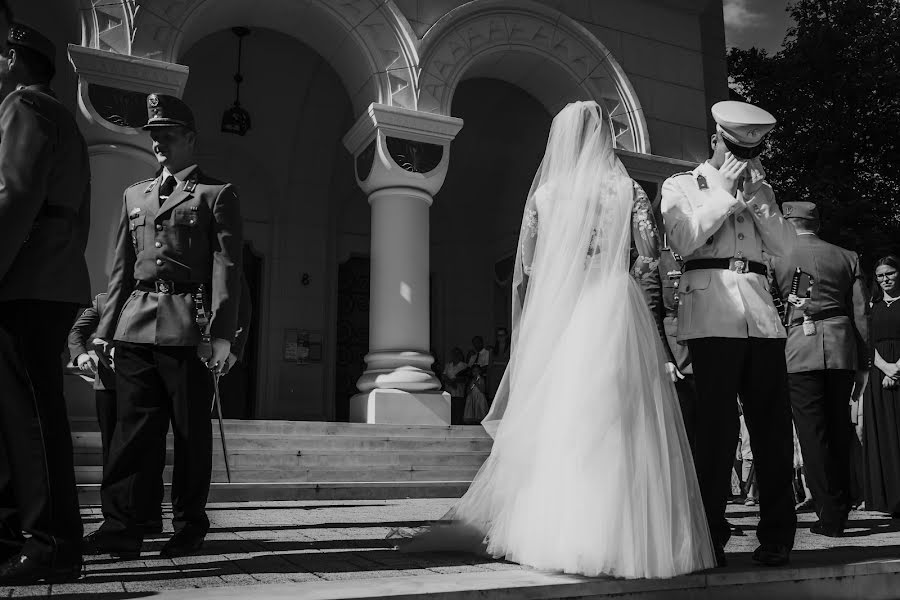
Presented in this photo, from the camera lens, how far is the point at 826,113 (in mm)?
18391

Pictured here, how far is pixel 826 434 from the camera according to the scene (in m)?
4.88

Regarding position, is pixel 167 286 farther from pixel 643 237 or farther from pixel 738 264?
pixel 738 264

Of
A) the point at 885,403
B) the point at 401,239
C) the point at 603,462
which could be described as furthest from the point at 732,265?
the point at 401,239

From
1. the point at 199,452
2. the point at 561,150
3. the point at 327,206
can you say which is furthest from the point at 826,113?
the point at 199,452

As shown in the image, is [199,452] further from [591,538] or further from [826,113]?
[826,113]

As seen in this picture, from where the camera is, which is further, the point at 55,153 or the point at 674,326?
the point at 674,326

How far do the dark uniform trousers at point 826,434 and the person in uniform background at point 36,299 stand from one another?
387 cm

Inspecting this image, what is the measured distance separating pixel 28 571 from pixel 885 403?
5.61 meters

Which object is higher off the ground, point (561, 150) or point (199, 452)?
point (561, 150)

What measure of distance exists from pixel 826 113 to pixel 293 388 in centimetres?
1329

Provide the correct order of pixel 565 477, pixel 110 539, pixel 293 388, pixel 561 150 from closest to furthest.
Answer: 1. pixel 565 477
2. pixel 110 539
3. pixel 561 150
4. pixel 293 388

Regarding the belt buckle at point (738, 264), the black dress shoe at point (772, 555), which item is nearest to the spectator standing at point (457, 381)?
the belt buckle at point (738, 264)

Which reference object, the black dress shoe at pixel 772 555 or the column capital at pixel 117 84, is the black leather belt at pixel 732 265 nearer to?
the black dress shoe at pixel 772 555

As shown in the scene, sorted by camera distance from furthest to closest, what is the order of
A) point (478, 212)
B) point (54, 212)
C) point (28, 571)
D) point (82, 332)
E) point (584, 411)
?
1. point (478, 212)
2. point (82, 332)
3. point (584, 411)
4. point (54, 212)
5. point (28, 571)
